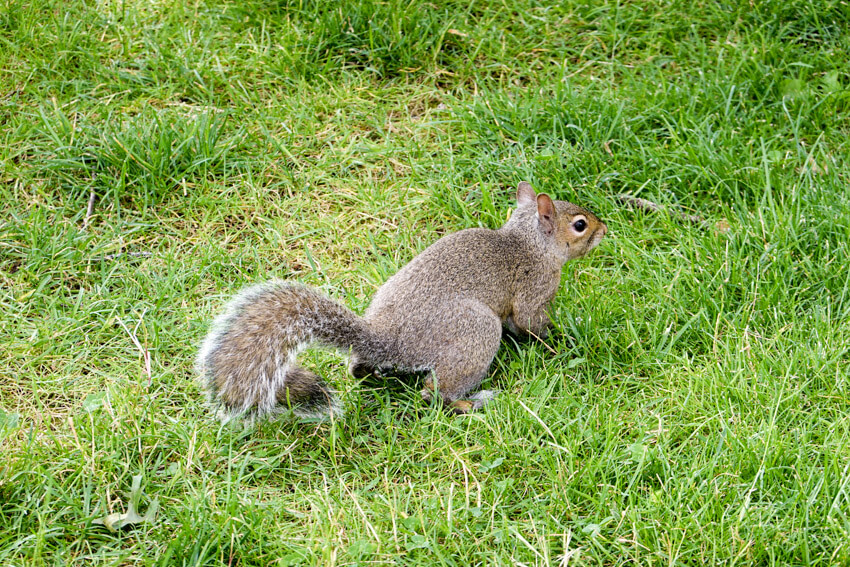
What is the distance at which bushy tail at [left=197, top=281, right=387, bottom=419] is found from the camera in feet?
8.50

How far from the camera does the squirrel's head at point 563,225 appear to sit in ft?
10.9

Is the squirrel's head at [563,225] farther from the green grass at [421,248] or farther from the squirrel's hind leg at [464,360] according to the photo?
the squirrel's hind leg at [464,360]

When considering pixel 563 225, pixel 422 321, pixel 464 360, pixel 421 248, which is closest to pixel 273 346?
pixel 422 321

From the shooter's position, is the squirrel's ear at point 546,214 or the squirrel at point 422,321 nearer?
A: the squirrel at point 422,321

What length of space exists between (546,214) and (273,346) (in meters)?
→ 1.19

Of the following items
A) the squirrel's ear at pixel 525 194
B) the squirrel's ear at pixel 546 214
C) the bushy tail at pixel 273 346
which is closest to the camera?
the bushy tail at pixel 273 346

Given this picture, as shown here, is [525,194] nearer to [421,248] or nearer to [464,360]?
[421,248]

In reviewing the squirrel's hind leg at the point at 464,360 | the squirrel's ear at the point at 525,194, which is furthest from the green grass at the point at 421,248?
the squirrel's ear at the point at 525,194

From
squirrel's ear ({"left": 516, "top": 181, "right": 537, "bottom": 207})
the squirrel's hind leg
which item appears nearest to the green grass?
the squirrel's hind leg

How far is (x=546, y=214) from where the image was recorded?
129 inches

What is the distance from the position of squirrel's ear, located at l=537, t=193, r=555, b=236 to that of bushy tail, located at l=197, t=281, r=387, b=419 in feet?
2.75

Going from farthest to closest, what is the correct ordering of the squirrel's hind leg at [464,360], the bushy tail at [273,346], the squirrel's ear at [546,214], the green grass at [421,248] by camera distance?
1. the squirrel's ear at [546,214]
2. the squirrel's hind leg at [464,360]
3. the bushy tail at [273,346]
4. the green grass at [421,248]

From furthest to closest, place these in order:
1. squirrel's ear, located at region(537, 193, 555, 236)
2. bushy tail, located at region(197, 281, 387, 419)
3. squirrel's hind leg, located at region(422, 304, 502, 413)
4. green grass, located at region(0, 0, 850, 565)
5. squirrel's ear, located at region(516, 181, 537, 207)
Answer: squirrel's ear, located at region(516, 181, 537, 207) → squirrel's ear, located at region(537, 193, 555, 236) → squirrel's hind leg, located at region(422, 304, 502, 413) → bushy tail, located at region(197, 281, 387, 419) → green grass, located at region(0, 0, 850, 565)

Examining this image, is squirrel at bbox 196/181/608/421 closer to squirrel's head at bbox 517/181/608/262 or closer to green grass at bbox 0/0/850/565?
squirrel's head at bbox 517/181/608/262
